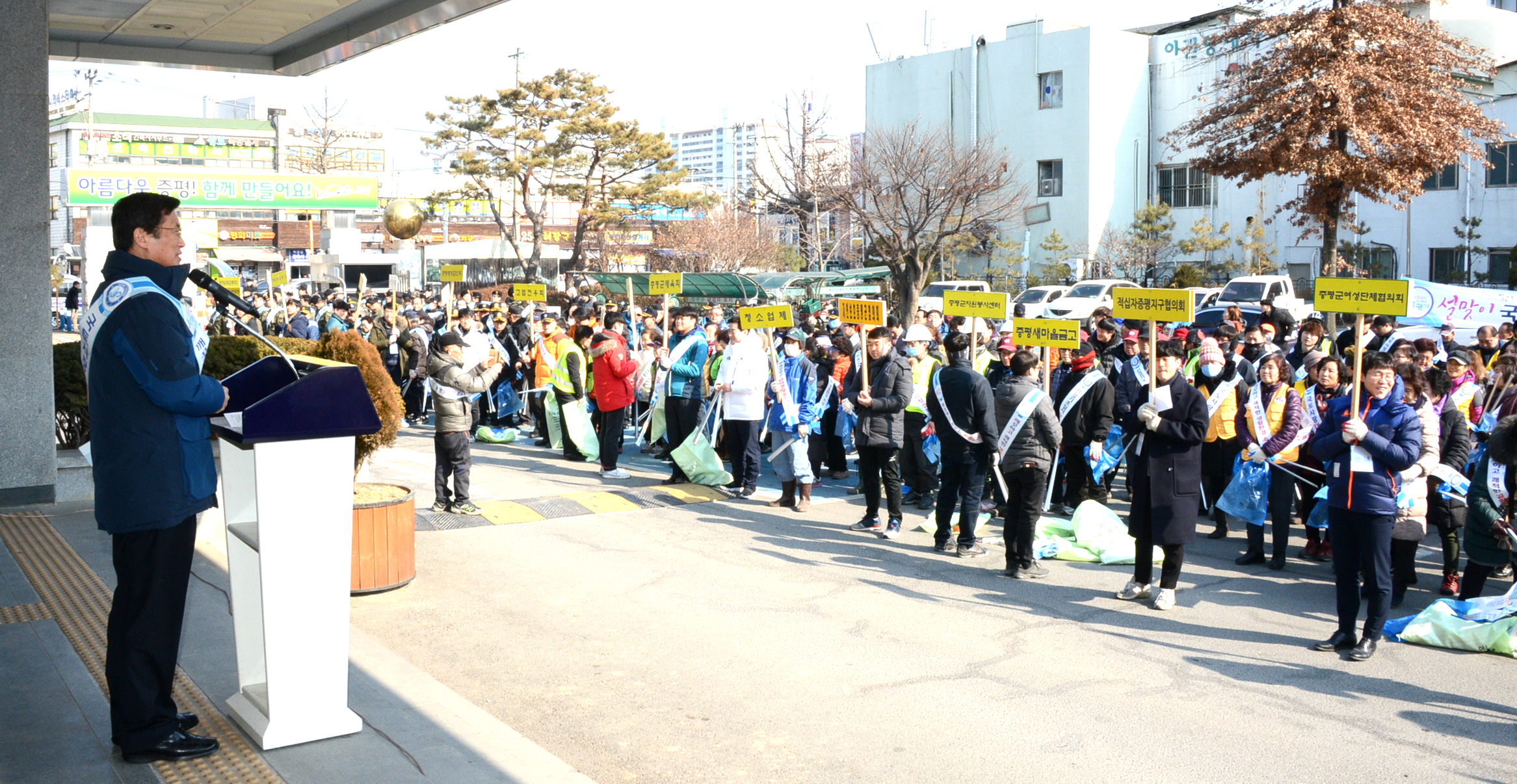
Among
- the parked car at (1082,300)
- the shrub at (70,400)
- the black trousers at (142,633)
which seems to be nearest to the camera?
the black trousers at (142,633)

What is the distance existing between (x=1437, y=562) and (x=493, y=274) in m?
47.8

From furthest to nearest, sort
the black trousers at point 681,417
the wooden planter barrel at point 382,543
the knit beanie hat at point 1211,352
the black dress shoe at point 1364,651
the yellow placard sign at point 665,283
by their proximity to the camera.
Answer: the yellow placard sign at point 665,283 < the black trousers at point 681,417 < the knit beanie hat at point 1211,352 < the wooden planter barrel at point 382,543 < the black dress shoe at point 1364,651

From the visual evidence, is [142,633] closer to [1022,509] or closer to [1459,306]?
[1022,509]

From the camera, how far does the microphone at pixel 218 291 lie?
167 inches

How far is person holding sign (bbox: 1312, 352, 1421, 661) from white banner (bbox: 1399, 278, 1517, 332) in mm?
9768

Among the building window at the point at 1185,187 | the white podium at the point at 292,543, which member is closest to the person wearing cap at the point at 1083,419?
the white podium at the point at 292,543

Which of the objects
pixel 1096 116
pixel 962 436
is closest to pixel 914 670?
pixel 962 436

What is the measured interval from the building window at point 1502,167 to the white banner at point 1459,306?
2299cm

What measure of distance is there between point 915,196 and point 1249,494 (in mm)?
31698

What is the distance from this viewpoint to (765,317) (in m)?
12.0

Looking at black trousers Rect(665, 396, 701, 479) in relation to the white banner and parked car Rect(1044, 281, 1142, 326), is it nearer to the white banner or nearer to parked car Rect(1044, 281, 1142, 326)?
the white banner

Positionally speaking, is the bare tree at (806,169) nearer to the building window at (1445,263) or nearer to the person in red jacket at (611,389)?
the building window at (1445,263)

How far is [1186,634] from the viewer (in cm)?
748

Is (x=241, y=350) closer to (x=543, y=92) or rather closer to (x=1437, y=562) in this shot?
(x=1437, y=562)
